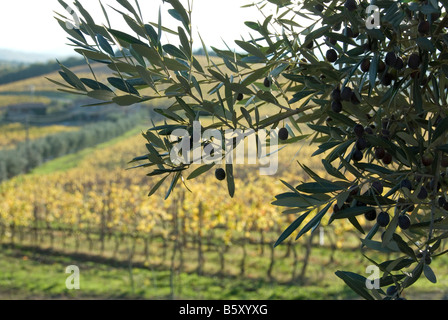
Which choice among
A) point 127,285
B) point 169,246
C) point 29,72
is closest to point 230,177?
point 127,285

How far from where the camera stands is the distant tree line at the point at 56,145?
770 centimetres

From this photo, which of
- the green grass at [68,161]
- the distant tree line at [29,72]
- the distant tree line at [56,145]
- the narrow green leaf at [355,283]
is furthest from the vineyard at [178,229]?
the distant tree line at [29,72]

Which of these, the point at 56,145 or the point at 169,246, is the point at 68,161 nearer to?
the point at 56,145

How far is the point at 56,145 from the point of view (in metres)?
9.08

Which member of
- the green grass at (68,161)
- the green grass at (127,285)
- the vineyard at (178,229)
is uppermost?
the green grass at (68,161)

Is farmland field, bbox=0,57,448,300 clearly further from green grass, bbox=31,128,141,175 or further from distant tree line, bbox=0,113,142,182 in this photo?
green grass, bbox=31,128,141,175

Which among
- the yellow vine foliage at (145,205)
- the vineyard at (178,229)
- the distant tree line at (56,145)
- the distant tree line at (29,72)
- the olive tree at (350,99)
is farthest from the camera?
the distant tree line at (29,72)

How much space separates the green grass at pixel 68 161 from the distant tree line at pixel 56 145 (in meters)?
0.15

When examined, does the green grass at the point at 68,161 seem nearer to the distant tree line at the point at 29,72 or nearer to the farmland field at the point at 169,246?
the farmland field at the point at 169,246

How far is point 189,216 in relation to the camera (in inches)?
210

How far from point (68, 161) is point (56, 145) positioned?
26.5 inches

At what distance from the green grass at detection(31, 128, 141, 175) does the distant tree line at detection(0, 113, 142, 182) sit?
15cm
